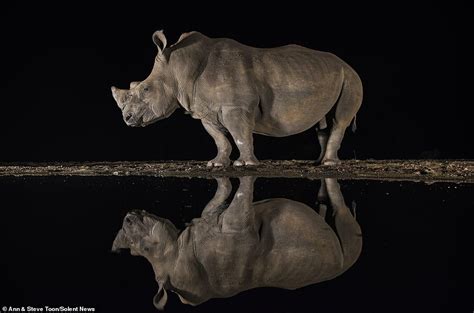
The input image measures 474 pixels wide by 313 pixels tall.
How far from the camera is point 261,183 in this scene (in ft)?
Answer: 16.4

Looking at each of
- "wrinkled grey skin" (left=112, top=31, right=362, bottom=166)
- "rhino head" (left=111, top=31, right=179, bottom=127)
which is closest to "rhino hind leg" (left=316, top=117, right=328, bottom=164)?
"wrinkled grey skin" (left=112, top=31, right=362, bottom=166)

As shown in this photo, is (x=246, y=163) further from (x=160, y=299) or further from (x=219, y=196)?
(x=160, y=299)

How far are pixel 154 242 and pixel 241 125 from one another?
10.5ft

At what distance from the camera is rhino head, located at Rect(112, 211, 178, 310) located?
252 centimetres

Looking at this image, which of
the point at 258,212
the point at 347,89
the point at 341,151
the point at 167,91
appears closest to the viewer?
the point at 258,212

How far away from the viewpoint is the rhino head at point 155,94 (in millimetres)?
6273

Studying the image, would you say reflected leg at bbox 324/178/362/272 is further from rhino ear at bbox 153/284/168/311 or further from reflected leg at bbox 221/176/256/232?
rhino ear at bbox 153/284/168/311

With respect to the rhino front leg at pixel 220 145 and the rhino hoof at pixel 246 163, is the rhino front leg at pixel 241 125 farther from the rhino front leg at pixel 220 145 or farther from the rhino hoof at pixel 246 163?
the rhino front leg at pixel 220 145

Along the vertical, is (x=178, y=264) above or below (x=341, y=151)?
above

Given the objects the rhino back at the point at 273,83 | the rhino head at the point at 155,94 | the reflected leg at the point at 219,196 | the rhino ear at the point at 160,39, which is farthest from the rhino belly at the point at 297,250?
the rhino ear at the point at 160,39

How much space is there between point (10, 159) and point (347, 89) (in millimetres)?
5072

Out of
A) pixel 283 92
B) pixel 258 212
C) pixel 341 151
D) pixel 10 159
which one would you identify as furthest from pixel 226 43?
pixel 10 159

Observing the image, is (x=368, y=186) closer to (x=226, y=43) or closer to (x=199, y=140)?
(x=226, y=43)

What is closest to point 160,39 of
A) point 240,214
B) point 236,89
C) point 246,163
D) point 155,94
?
point 155,94
